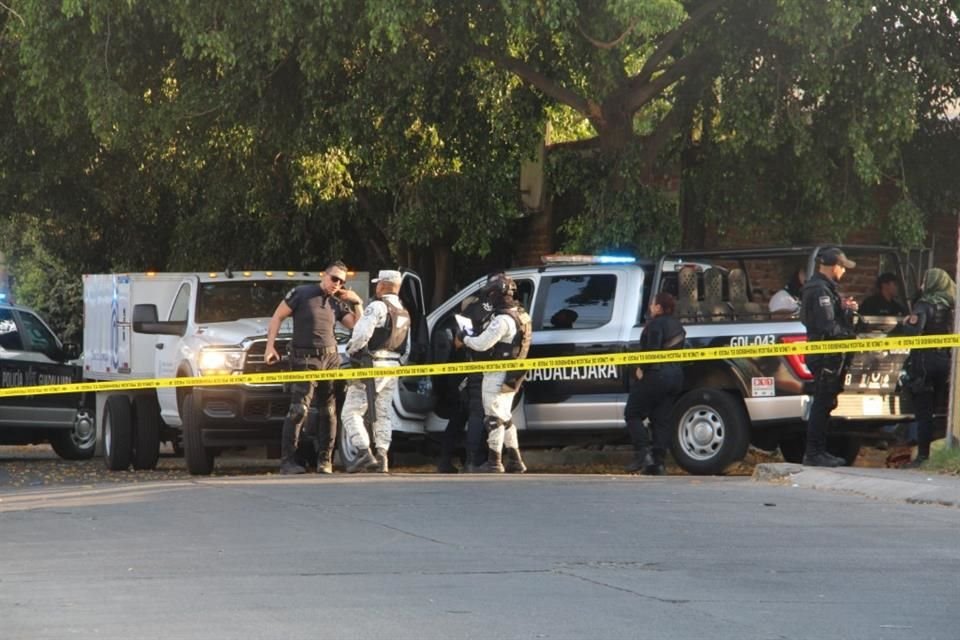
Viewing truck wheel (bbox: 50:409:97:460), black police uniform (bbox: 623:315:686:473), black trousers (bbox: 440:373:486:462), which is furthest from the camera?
truck wheel (bbox: 50:409:97:460)

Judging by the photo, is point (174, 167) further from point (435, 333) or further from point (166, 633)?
point (166, 633)

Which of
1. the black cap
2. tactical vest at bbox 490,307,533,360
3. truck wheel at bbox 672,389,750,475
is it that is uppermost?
the black cap

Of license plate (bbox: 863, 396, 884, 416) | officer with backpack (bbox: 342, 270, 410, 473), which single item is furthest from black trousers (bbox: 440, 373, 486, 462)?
license plate (bbox: 863, 396, 884, 416)

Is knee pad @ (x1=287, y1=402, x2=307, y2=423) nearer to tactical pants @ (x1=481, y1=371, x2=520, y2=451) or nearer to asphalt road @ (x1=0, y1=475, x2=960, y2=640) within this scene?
tactical pants @ (x1=481, y1=371, x2=520, y2=451)

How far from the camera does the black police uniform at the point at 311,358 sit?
15.0 m

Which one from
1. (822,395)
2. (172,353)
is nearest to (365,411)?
→ (172,353)

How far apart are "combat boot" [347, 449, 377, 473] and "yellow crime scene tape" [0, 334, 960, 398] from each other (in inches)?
27.7

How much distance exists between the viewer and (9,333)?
19922 millimetres

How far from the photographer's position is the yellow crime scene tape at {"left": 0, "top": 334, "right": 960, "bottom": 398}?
13978 millimetres

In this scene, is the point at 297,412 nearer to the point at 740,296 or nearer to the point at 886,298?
the point at 740,296

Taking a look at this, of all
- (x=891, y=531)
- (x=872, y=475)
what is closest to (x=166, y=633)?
(x=891, y=531)

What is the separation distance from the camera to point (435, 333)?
628 inches

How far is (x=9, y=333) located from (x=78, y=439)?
62.3 inches

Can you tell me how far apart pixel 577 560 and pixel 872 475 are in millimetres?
4827
